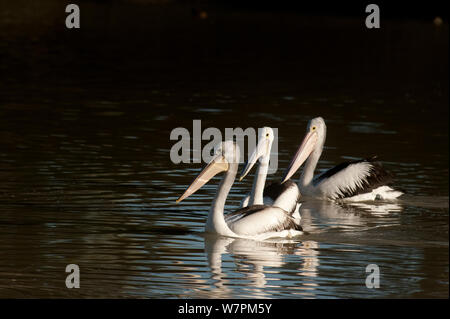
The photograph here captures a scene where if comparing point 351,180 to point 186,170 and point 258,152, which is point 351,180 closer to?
point 258,152

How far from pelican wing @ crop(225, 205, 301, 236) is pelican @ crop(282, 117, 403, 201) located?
200cm

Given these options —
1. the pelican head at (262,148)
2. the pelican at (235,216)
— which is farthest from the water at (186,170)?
the pelican head at (262,148)

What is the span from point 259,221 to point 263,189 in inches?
Result: 42.9

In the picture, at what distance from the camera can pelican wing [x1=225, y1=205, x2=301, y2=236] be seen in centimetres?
880

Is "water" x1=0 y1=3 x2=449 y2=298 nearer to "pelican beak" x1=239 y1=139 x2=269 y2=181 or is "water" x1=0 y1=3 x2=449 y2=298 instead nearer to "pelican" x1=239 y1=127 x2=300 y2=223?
"pelican" x1=239 y1=127 x2=300 y2=223

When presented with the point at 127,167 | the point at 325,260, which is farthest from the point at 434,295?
the point at 127,167

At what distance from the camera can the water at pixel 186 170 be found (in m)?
7.73

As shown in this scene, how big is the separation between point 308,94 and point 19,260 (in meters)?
13.0

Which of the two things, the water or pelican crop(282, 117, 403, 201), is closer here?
the water

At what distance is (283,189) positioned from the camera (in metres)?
9.73

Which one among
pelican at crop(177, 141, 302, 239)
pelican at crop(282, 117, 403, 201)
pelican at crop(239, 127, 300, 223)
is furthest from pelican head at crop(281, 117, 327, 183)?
pelican at crop(177, 141, 302, 239)

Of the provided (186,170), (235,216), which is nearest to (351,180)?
(186,170)

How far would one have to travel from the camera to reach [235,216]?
9.02 meters

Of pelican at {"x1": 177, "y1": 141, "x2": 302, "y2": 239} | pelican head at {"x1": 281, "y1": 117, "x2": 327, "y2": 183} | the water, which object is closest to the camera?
the water
